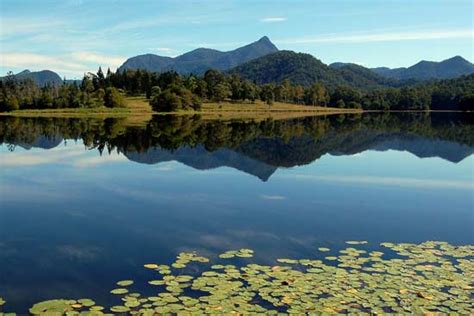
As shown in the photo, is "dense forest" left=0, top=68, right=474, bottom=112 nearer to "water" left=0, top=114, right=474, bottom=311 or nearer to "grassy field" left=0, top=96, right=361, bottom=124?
"grassy field" left=0, top=96, right=361, bottom=124

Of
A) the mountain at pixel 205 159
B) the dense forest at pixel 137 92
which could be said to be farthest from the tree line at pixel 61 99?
the mountain at pixel 205 159

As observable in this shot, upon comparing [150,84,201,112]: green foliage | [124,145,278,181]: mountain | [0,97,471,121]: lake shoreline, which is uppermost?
[150,84,201,112]: green foliage

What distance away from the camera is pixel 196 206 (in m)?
25.3

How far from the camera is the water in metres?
16.6

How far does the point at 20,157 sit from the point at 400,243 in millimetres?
37526

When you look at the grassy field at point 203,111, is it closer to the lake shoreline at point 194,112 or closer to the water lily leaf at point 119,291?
the lake shoreline at point 194,112

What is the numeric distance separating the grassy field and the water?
61412 millimetres

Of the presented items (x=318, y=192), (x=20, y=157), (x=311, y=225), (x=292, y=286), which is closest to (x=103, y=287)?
(x=292, y=286)

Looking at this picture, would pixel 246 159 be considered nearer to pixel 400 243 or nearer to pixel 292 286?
pixel 400 243

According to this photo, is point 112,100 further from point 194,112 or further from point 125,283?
point 125,283

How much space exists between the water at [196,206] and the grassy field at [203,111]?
61.4 metres

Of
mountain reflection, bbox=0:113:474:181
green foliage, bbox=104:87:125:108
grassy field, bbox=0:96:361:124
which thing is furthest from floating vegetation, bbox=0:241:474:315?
green foliage, bbox=104:87:125:108

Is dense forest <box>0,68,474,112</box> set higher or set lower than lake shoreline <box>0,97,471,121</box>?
higher

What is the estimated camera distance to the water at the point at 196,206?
54.6ft
